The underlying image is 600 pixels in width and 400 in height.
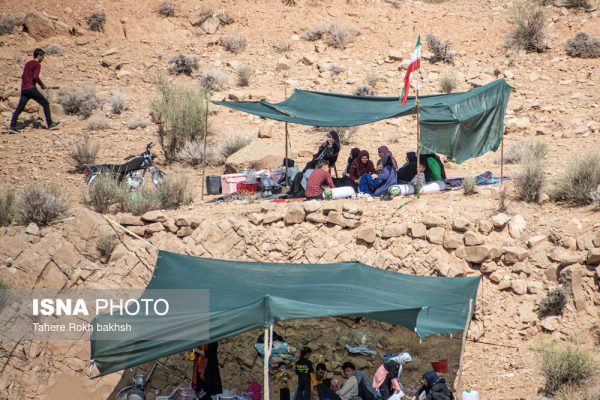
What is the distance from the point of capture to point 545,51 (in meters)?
21.2

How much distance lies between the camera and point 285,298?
31.8 feet

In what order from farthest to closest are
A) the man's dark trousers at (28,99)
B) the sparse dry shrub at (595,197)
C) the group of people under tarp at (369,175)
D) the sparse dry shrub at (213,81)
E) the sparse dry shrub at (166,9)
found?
the sparse dry shrub at (166,9)
the sparse dry shrub at (213,81)
the man's dark trousers at (28,99)
the group of people under tarp at (369,175)
the sparse dry shrub at (595,197)

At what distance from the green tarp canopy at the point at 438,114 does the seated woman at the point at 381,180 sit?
A: 23.8 inches

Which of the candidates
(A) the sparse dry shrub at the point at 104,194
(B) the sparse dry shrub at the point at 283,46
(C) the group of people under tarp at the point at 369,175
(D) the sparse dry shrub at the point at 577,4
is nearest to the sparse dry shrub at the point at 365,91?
(B) the sparse dry shrub at the point at 283,46

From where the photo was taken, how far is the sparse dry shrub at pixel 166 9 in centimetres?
2395

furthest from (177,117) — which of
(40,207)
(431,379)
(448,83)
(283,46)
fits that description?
(431,379)

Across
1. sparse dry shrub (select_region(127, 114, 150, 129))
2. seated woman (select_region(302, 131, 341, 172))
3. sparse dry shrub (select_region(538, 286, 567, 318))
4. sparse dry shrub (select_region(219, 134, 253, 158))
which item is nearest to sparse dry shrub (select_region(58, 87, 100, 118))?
sparse dry shrub (select_region(127, 114, 150, 129))

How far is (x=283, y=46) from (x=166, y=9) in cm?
368

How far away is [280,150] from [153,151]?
3.56m

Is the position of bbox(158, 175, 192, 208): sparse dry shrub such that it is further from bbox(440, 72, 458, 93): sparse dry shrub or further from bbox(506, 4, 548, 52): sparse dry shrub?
bbox(506, 4, 548, 52): sparse dry shrub

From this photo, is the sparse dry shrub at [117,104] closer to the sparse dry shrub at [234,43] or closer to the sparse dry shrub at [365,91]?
the sparse dry shrub at [234,43]

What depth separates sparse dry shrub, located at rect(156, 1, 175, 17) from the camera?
2395 centimetres

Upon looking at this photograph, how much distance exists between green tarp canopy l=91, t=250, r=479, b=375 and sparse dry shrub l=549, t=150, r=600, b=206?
9.63ft

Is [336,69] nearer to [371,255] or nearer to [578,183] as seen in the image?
[578,183]
